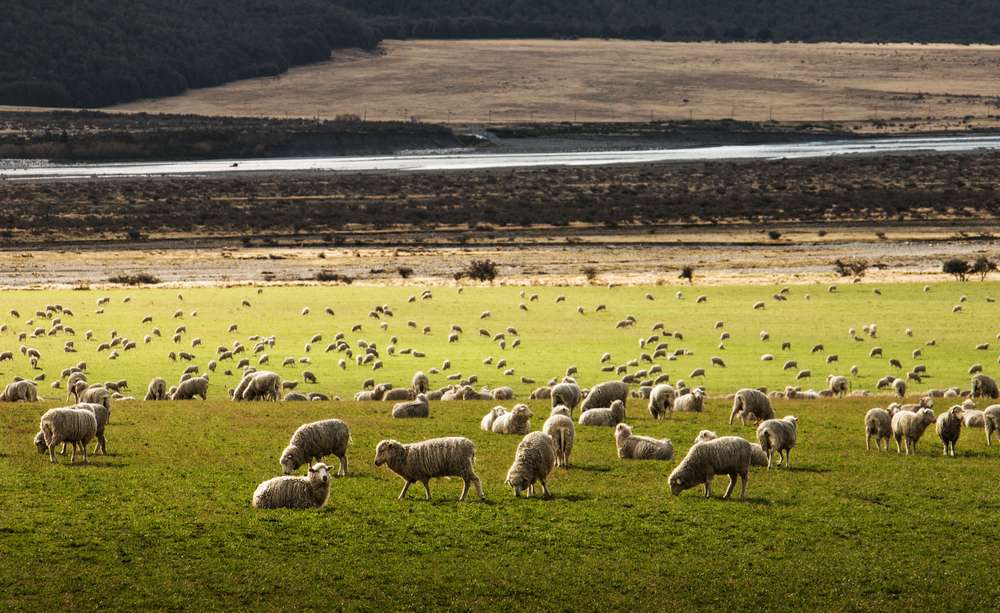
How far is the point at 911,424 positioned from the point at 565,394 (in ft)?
19.5

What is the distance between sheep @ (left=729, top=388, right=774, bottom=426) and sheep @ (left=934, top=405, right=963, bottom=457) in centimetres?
272

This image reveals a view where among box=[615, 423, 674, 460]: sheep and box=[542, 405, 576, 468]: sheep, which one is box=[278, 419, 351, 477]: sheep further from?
box=[615, 423, 674, 460]: sheep

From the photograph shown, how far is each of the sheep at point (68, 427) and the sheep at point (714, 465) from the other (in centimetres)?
798

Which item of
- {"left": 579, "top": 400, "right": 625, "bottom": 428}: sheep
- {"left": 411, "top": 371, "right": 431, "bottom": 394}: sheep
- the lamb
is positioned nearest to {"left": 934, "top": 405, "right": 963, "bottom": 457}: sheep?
{"left": 579, "top": 400, "right": 625, "bottom": 428}: sheep

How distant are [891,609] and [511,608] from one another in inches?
148

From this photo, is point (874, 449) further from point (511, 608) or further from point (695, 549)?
point (511, 608)

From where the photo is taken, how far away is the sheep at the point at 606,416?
23.2 meters

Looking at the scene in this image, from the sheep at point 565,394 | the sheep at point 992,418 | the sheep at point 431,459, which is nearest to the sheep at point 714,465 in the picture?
the sheep at point 431,459

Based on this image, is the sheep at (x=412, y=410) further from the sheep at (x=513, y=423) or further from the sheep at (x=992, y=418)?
the sheep at (x=992, y=418)

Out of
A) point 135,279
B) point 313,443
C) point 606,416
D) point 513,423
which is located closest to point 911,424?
point 606,416

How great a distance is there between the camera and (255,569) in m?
14.8

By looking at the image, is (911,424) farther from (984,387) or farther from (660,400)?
(984,387)

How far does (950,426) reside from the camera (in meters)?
20.5

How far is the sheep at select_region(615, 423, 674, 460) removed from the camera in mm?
20172
